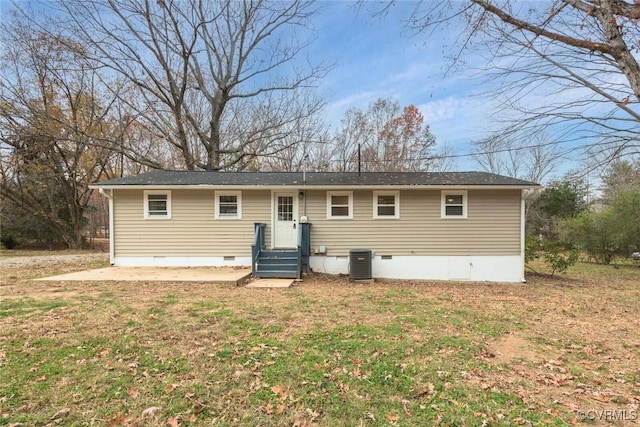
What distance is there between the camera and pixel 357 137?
23.7 m

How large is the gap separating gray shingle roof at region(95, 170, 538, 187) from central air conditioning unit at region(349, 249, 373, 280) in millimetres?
2034

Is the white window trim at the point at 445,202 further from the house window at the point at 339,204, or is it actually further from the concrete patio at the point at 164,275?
the concrete patio at the point at 164,275

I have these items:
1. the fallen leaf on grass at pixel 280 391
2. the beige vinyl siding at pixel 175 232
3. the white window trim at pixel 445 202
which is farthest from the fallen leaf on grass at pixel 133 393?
the white window trim at pixel 445 202

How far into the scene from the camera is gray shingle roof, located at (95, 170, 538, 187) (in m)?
9.64

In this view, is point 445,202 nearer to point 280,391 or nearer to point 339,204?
point 339,204

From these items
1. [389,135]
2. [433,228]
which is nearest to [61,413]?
[433,228]

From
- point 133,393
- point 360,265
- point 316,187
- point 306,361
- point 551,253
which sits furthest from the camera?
point 551,253

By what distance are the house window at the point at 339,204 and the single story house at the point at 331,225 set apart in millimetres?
31

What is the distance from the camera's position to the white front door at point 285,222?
10.1 m

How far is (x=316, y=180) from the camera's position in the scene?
10.3 metres

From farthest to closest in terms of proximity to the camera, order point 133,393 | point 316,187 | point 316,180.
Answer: point 316,180, point 316,187, point 133,393

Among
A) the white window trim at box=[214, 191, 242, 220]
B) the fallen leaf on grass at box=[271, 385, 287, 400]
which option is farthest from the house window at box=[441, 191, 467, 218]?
the fallen leaf on grass at box=[271, 385, 287, 400]

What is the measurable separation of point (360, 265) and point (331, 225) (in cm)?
159

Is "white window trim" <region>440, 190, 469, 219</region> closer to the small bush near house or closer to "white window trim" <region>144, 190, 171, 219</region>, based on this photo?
the small bush near house
